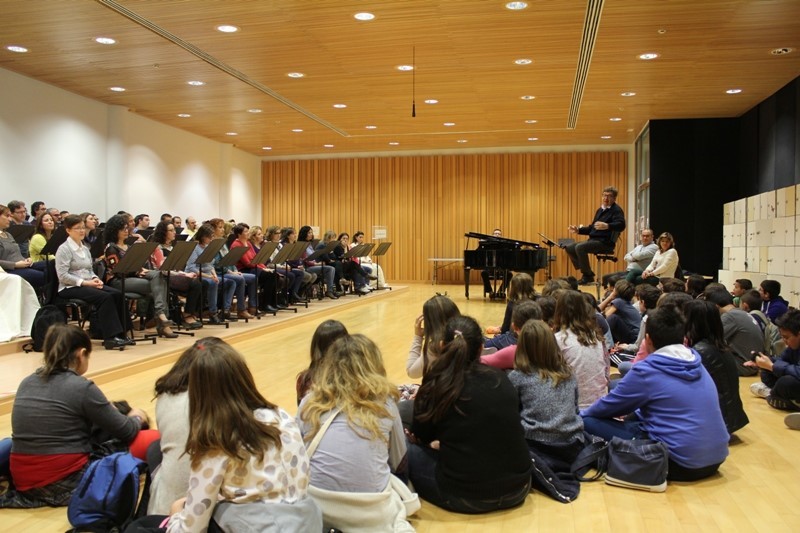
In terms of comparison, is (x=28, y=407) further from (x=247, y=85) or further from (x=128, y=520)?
(x=247, y=85)

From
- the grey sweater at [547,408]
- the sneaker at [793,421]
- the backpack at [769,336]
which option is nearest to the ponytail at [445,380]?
the grey sweater at [547,408]

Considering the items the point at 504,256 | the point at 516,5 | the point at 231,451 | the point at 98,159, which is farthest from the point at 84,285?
the point at 504,256

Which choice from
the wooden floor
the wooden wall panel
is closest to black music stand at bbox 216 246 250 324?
the wooden floor

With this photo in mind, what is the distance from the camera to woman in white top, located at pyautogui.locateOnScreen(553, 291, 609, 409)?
163 inches

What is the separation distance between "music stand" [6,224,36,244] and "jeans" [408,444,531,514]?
19.6 ft

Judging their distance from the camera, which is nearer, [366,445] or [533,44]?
[366,445]

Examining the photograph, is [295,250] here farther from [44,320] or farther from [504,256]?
[44,320]

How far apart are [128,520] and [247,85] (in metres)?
8.45

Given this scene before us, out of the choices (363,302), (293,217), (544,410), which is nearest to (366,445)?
(544,410)

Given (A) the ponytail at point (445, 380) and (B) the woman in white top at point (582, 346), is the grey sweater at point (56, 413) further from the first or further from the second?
(B) the woman in white top at point (582, 346)

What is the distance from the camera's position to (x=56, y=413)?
3.07m

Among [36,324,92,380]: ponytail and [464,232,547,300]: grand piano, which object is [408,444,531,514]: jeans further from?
[464,232,547,300]: grand piano

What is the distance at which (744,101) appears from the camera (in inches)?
444

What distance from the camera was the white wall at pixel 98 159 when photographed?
10227 mm
